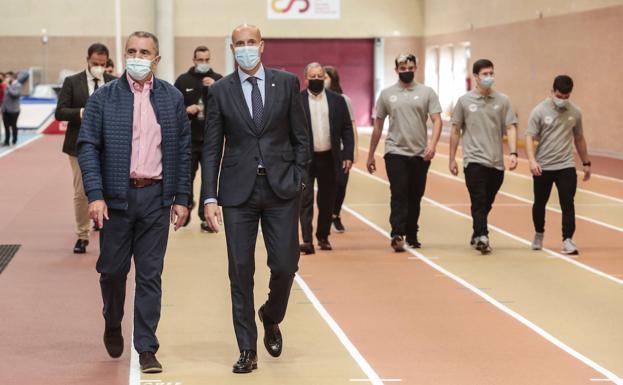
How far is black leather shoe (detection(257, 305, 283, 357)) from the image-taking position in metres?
7.23

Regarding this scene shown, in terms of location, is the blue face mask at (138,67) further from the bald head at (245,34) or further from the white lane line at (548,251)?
the white lane line at (548,251)

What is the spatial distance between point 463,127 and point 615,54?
1465 cm

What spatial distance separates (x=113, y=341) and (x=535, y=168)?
562cm

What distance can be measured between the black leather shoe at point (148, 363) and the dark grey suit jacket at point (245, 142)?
0.98 m

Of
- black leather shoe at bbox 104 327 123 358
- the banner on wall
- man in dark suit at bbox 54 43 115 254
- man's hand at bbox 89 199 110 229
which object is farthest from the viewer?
the banner on wall

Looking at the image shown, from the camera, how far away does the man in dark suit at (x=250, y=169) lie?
685 cm

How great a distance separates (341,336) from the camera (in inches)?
313

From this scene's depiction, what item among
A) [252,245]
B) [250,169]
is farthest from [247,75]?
[252,245]

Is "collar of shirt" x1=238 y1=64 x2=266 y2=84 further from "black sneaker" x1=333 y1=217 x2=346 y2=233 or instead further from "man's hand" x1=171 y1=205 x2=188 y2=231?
"black sneaker" x1=333 y1=217 x2=346 y2=233

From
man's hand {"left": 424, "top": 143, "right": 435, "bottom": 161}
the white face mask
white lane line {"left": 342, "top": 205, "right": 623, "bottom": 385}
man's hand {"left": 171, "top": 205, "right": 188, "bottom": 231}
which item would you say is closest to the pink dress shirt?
man's hand {"left": 171, "top": 205, "right": 188, "bottom": 231}

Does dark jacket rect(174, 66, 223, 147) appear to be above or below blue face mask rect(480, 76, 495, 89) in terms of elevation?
below

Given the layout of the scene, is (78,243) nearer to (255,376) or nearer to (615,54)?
(255,376)

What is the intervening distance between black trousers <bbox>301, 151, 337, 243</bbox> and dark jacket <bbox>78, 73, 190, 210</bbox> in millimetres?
4982

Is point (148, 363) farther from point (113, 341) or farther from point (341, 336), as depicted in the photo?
point (341, 336)
